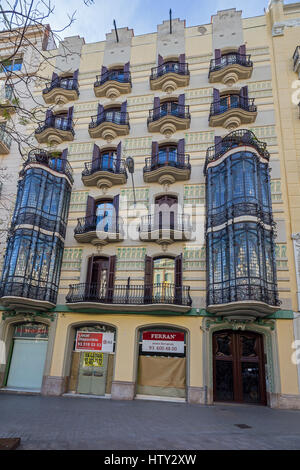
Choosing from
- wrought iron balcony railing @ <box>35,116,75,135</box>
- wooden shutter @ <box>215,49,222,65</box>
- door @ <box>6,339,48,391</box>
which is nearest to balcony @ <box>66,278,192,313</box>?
door @ <box>6,339,48,391</box>

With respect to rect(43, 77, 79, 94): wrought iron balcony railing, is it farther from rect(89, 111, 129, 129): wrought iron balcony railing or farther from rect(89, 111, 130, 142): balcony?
rect(89, 111, 130, 142): balcony

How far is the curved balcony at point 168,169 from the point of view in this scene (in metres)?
16.8

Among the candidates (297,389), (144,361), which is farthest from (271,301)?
(144,361)

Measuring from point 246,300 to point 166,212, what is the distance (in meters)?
6.45

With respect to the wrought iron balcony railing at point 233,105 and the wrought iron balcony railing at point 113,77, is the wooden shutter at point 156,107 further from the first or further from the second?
the wrought iron balcony railing at point 233,105

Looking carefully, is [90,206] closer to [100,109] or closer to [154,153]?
[154,153]

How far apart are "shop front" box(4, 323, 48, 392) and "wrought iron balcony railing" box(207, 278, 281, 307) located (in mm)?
9162

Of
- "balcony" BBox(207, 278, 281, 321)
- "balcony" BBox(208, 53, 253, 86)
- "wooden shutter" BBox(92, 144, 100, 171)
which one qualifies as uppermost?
"balcony" BBox(208, 53, 253, 86)

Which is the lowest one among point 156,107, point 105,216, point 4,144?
point 105,216

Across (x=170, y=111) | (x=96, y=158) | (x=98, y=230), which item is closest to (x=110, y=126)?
(x=96, y=158)

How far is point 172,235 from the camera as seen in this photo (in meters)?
15.6

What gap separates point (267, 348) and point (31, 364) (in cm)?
1173

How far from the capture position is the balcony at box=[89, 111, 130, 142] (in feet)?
62.1

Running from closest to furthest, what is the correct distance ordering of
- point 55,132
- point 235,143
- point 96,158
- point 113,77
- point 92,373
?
point 92,373 < point 235,143 < point 96,158 < point 55,132 < point 113,77
